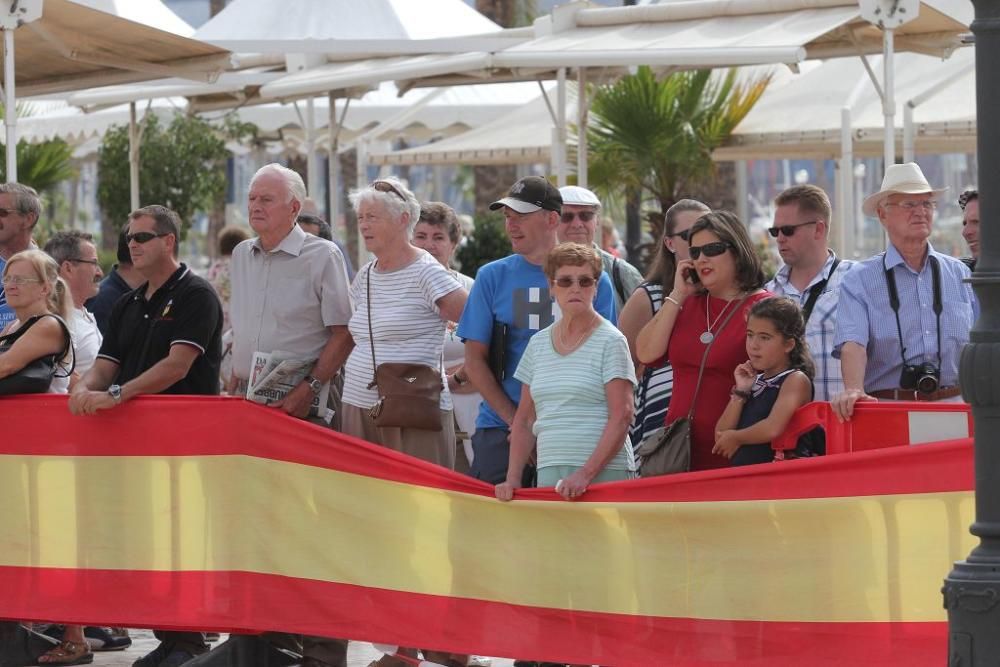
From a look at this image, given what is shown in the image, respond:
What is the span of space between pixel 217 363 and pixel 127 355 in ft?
1.20

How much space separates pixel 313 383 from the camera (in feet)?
23.1

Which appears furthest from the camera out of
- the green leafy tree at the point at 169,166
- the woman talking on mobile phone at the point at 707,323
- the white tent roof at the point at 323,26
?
the green leafy tree at the point at 169,166

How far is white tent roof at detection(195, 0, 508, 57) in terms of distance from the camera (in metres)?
13.3

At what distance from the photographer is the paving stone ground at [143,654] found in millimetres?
7818

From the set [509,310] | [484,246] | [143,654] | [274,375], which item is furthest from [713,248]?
[484,246]

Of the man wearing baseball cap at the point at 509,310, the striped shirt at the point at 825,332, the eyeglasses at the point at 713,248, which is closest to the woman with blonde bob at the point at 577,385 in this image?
the eyeglasses at the point at 713,248

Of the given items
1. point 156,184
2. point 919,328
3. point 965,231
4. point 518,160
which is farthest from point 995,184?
point 156,184

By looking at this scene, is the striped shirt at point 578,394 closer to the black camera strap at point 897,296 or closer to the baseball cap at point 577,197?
the black camera strap at point 897,296

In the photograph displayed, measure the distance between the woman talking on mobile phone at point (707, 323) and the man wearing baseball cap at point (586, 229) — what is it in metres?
1.11

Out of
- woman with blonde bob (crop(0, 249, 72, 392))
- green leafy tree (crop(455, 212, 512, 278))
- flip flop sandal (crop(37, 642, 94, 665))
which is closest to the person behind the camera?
woman with blonde bob (crop(0, 249, 72, 392))

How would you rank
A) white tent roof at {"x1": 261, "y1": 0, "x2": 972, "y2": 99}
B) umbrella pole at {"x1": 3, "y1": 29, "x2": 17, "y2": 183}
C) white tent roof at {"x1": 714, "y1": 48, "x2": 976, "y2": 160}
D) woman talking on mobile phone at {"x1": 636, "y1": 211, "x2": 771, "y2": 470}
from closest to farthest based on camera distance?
woman talking on mobile phone at {"x1": 636, "y1": 211, "x2": 771, "y2": 470} → umbrella pole at {"x1": 3, "y1": 29, "x2": 17, "y2": 183} → white tent roof at {"x1": 261, "y1": 0, "x2": 972, "y2": 99} → white tent roof at {"x1": 714, "y1": 48, "x2": 976, "y2": 160}

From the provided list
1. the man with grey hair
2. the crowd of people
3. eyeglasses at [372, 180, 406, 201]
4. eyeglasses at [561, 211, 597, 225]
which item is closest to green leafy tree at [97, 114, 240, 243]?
the man with grey hair

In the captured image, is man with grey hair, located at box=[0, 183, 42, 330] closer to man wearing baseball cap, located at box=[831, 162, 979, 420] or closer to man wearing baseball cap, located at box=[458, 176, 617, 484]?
man wearing baseball cap, located at box=[458, 176, 617, 484]

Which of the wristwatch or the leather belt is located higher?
the wristwatch
